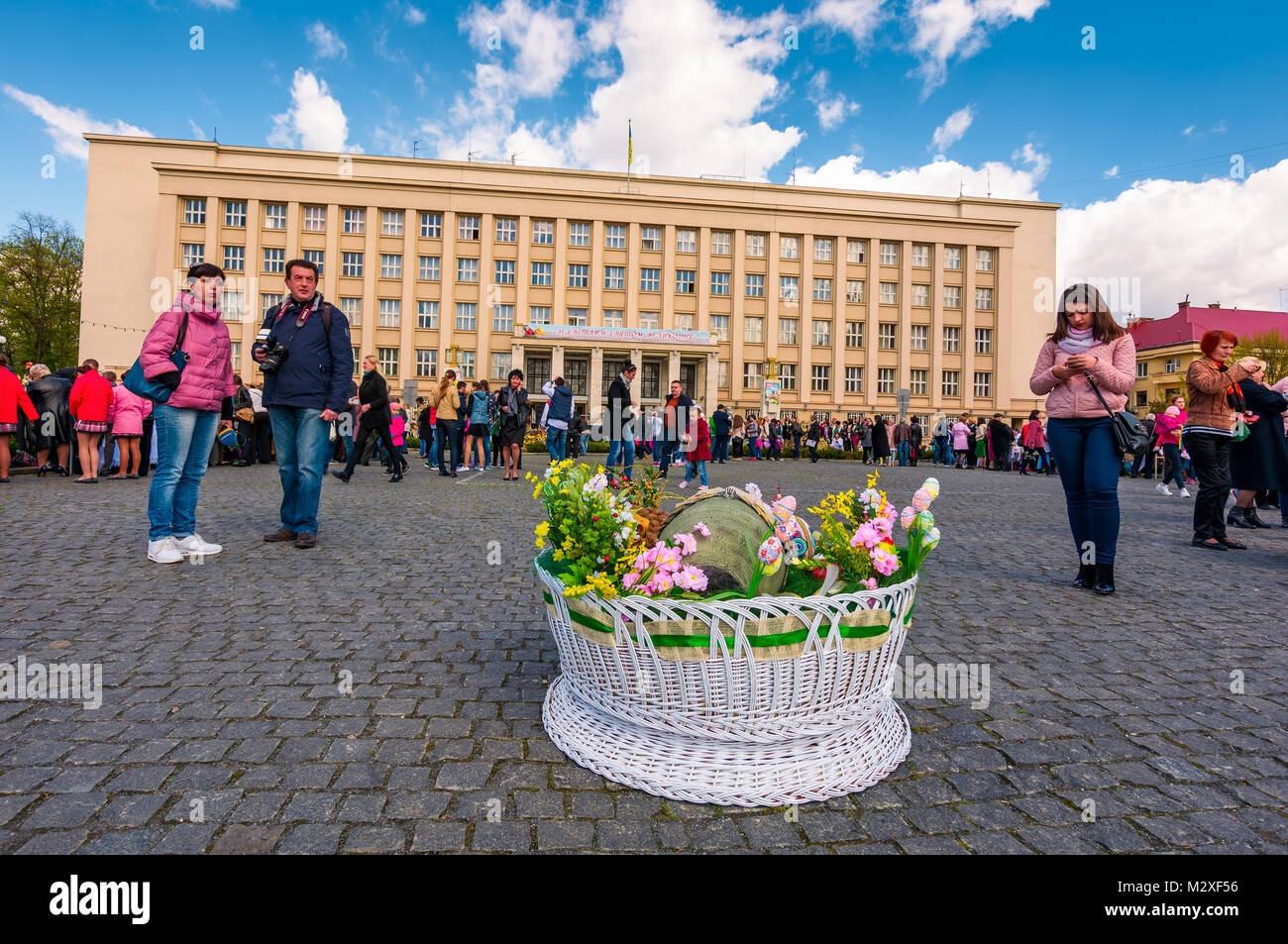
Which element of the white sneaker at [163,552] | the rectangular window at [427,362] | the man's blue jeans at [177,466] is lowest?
the white sneaker at [163,552]

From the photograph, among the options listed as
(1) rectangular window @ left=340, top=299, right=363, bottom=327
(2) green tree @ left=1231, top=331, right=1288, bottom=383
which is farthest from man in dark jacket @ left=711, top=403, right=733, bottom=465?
(2) green tree @ left=1231, top=331, right=1288, bottom=383

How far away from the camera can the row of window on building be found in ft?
184

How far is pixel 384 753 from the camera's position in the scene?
A: 2549 mm

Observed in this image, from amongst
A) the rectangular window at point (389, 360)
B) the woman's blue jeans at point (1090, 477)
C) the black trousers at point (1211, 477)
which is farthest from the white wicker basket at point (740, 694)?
the rectangular window at point (389, 360)

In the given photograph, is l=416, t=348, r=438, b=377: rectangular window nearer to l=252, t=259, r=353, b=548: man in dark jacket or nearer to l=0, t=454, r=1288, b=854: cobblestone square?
l=252, t=259, r=353, b=548: man in dark jacket

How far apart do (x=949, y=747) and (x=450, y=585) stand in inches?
143

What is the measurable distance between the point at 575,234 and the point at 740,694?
2368 inches

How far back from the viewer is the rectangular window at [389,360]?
5656cm

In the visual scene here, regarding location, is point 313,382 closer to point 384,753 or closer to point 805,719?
point 384,753

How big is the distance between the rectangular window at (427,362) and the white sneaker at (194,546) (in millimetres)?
52744

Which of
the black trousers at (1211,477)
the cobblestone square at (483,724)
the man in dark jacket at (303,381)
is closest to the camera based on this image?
the cobblestone square at (483,724)

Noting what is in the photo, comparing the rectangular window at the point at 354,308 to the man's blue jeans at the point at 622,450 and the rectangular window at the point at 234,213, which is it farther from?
the man's blue jeans at the point at 622,450

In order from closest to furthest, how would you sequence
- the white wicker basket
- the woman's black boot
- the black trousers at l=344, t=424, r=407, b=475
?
the white wicker basket
the woman's black boot
the black trousers at l=344, t=424, r=407, b=475

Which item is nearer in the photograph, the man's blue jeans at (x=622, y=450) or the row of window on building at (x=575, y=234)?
the man's blue jeans at (x=622, y=450)
